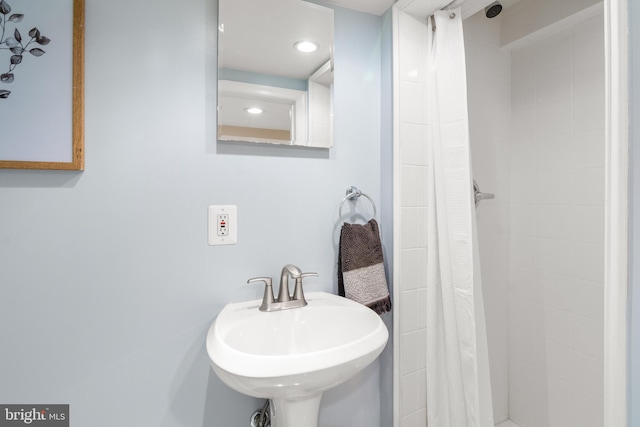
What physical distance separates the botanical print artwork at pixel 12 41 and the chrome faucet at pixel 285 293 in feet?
3.05

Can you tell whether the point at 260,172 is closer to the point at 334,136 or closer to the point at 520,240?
the point at 334,136

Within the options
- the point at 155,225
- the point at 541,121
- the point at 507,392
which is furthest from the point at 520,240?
the point at 155,225

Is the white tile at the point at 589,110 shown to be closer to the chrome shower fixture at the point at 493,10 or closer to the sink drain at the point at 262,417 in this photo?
the chrome shower fixture at the point at 493,10

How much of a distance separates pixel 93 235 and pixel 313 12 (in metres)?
1.14

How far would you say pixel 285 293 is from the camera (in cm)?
114

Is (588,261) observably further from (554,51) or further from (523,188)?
(554,51)

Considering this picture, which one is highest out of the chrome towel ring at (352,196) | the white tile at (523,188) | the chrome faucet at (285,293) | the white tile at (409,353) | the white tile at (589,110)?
the white tile at (589,110)

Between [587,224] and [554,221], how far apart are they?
15cm

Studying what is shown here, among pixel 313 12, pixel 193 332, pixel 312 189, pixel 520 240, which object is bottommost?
pixel 193 332

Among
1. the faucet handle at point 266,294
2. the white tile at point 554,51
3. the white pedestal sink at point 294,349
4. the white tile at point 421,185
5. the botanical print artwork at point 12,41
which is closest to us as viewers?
the white pedestal sink at point 294,349

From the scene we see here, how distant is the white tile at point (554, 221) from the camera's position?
1.58 metres

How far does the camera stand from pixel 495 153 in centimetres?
178

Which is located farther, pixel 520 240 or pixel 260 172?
pixel 520 240

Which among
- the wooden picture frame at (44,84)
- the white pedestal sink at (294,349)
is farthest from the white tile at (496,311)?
the wooden picture frame at (44,84)
